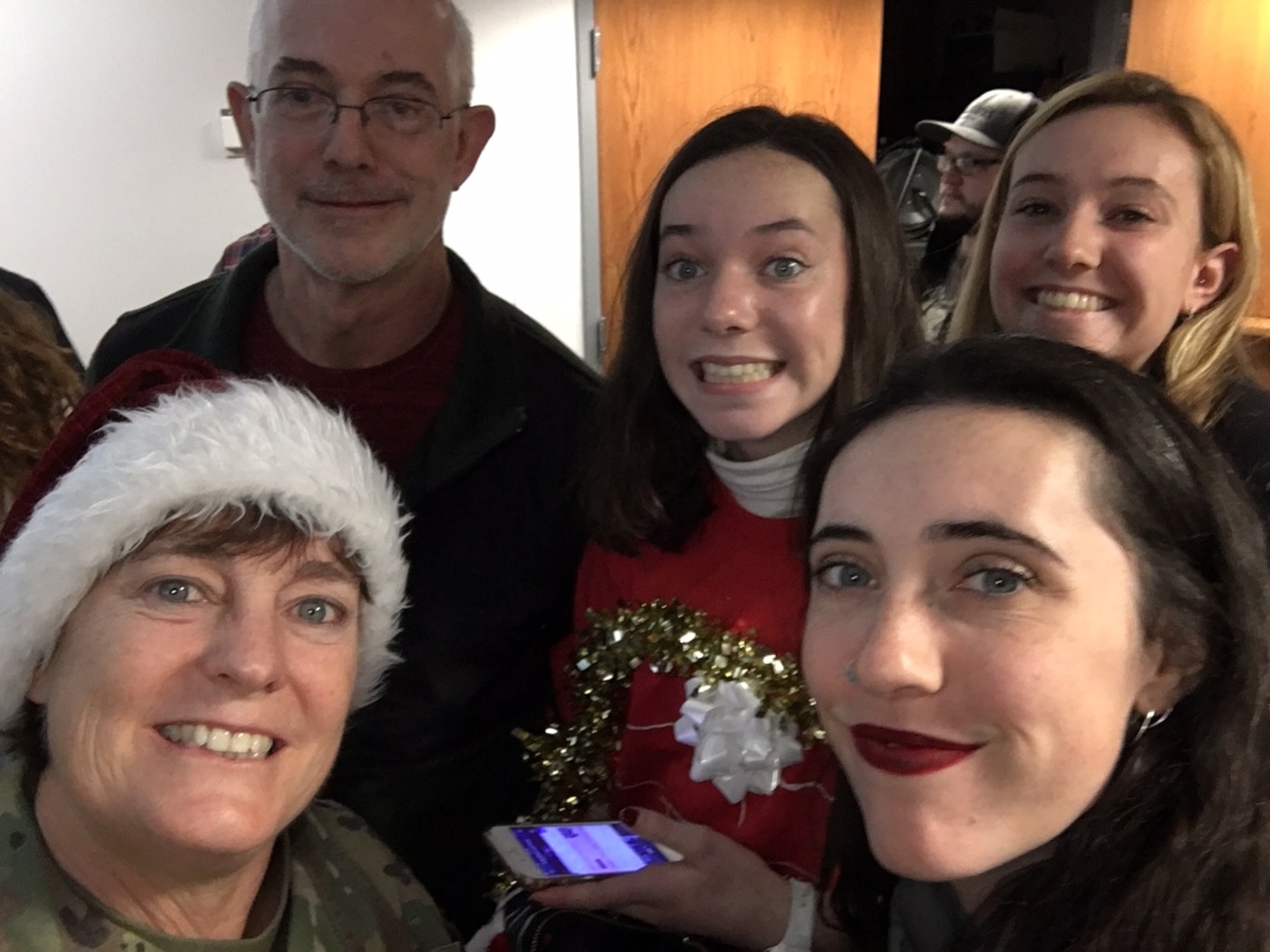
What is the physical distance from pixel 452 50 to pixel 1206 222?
120cm

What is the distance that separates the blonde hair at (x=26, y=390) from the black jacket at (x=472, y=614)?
23 centimetres

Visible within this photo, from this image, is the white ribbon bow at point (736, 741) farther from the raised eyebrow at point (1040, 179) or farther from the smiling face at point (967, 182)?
the smiling face at point (967, 182)

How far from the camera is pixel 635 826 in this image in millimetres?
1336

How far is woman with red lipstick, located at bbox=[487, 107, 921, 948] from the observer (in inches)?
52.2

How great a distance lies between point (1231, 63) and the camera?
Result: 3521 mm

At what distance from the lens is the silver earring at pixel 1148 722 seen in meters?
0.84

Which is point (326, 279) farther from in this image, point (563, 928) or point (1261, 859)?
point (1261, 859)

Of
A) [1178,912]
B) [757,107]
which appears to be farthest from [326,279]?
[1178,912]

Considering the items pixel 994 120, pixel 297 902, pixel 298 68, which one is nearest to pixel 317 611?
pixel 297 902

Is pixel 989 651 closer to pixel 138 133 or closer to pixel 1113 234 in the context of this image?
pixel 1113 234

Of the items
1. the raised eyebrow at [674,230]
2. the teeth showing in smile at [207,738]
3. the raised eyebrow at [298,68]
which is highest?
the raised eyebrow at [298,68]

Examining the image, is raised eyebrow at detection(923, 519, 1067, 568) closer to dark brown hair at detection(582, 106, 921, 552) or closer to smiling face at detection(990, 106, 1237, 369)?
dark brown hair at detection(582, 106, 921, 552)

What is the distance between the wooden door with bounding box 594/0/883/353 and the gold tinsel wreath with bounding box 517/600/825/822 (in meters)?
2.19

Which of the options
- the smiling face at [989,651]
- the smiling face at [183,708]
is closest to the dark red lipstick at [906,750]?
the smiling face at [989,651]
